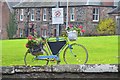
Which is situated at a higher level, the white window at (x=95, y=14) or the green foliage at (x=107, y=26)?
the white window at (x=95, y=14)

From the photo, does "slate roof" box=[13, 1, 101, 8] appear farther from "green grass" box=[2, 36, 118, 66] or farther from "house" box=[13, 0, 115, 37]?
"green grass" box=[2, 36, 118, 66]

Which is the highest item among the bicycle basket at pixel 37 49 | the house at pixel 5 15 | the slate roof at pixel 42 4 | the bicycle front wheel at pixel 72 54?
the slate roof at pixel 42 4

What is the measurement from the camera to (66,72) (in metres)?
4.16

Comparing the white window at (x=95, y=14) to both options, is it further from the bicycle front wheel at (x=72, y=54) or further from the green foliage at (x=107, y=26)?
the bicycle front wheel at (x=72, y=54)

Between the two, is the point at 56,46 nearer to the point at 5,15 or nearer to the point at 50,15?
the point at 50,15

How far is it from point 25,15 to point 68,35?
50.6m

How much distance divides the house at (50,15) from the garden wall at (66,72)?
158 ft

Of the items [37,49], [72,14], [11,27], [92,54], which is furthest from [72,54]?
[72,14]

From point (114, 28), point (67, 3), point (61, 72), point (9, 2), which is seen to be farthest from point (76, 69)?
point (9, 2)

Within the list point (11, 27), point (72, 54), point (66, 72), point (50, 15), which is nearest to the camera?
point (66, 72)

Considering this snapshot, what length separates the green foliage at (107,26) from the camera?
48.1m

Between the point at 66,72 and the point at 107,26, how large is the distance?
150 feet

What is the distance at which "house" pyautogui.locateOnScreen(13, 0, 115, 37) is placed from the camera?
54.5m

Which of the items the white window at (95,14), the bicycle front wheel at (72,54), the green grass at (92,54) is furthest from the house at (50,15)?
the bicycle front wheel at (72,54)
